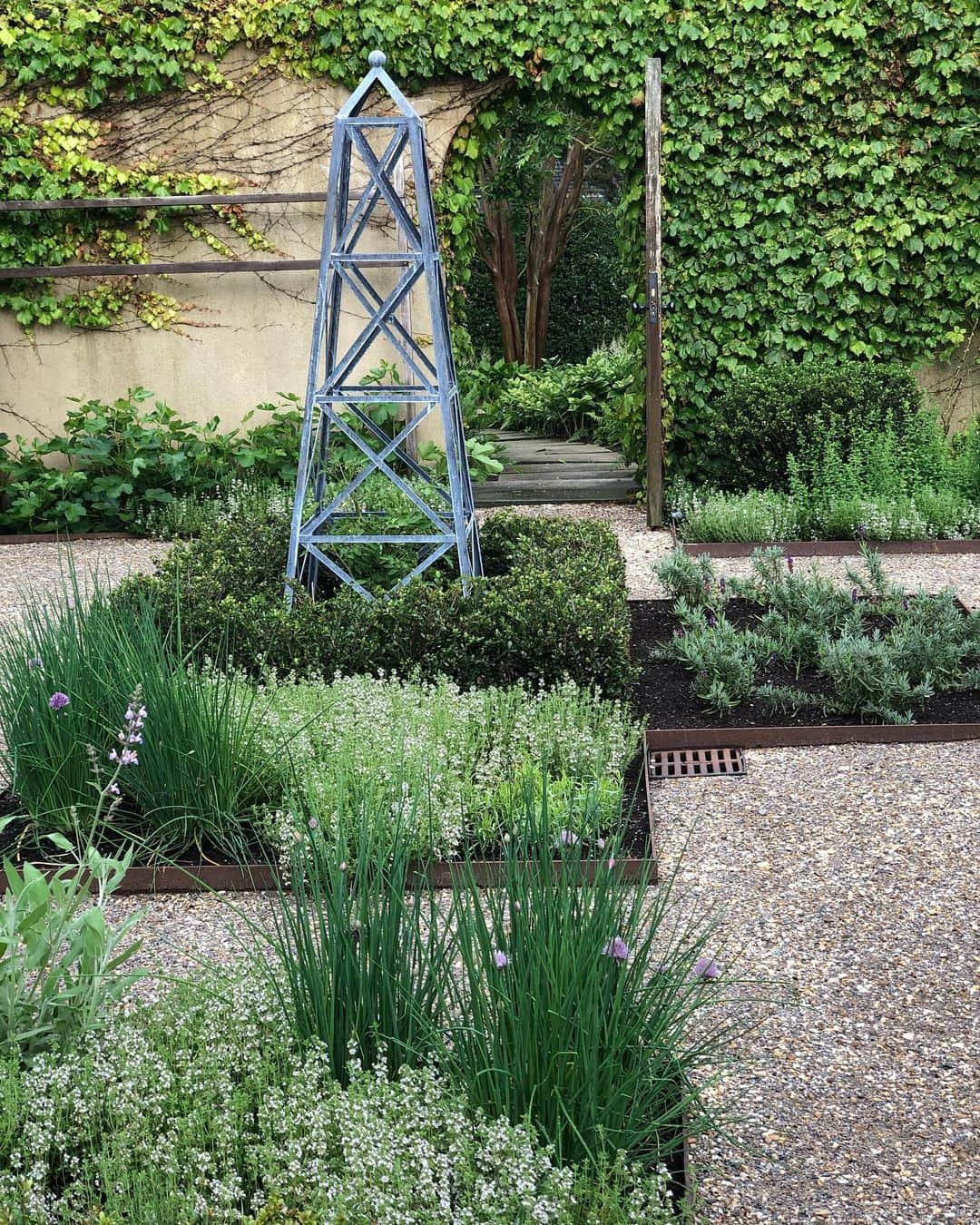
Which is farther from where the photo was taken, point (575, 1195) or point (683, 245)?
point (683, 245)

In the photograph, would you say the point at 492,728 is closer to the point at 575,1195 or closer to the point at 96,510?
the point at 575,1195

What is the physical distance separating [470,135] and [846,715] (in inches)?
218

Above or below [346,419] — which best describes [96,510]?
below

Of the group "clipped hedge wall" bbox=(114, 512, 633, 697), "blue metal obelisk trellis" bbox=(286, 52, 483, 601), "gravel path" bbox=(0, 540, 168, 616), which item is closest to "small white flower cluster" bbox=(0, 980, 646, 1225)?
"clipped hedge wall" bbox=(114, 512, 633, 697)

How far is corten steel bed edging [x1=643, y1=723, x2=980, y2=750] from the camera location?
13.9 ft

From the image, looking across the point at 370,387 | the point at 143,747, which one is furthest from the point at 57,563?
the point at 143,747

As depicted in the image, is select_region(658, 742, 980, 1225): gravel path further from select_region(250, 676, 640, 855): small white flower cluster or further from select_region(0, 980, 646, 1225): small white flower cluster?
select_region(0, 980, 646, 1225): small white flower cluster

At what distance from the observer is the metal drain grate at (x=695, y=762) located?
4055mm

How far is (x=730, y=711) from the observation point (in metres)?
4.47

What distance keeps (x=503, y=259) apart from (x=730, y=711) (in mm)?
12810

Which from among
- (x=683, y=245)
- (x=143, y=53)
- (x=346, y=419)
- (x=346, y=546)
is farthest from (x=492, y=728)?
(x=143, y=53)

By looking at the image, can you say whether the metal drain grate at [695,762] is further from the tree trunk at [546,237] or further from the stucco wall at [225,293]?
the tree trunk at [546,237]

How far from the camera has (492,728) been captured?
402 cm

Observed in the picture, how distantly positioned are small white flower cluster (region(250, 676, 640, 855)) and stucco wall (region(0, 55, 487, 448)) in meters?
4.91
